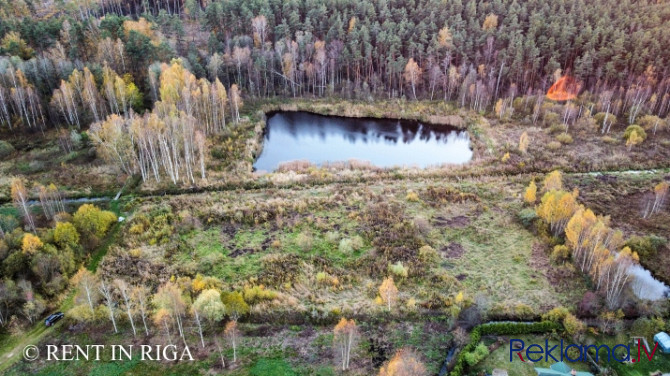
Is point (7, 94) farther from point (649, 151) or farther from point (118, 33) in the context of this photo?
point (649, 151)

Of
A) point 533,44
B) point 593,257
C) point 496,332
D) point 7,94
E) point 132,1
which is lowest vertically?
point 496,332

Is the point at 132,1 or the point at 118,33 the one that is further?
the point at 132,1

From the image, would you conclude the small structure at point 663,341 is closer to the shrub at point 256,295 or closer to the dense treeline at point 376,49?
the shrub at point 256,295

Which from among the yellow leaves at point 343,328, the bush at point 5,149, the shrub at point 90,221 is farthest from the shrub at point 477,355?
the bush at point 5,149

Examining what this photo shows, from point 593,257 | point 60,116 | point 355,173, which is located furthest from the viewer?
point 60,116

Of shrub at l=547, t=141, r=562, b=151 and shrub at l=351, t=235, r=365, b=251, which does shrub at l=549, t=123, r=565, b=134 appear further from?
shrub at l=351, t=235, r=365, b=251

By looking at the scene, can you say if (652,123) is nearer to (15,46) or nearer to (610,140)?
(610,140)

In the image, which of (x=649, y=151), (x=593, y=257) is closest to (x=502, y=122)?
(x=649, y=151)
